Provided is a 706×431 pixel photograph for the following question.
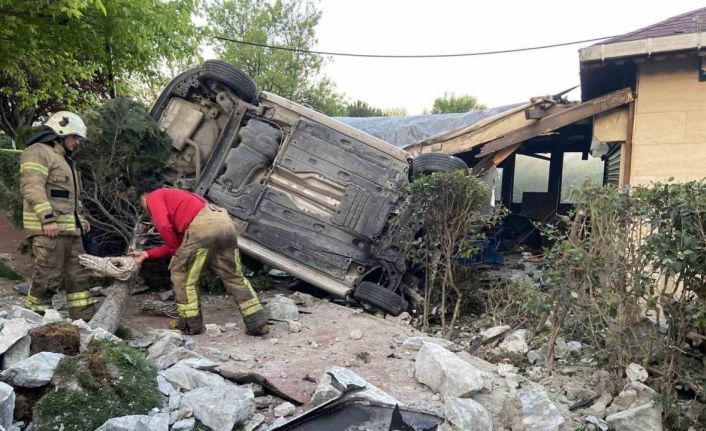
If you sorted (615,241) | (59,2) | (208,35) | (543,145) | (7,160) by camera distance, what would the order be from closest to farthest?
(615,241) → (59,2) → (7,160) → (208,35) → (543,145)

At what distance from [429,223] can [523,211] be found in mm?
7313

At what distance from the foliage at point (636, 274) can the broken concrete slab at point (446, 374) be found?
0.98 meters

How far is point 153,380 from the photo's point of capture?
9.78ft

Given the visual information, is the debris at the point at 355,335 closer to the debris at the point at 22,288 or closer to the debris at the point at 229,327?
the debris at the point at 229,327

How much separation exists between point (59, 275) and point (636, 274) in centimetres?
442

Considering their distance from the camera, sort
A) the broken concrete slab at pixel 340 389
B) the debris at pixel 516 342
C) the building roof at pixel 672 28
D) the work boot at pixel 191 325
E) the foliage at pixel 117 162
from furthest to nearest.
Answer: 1. the building roof at pixel 672 28
2. the foliage at pixel 117 162
3. the debris at pixel 516 342
4. the work boot at pixel 191 325
5. the broken concrete slab at pixel 340 389

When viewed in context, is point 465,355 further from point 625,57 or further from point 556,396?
point 625,57

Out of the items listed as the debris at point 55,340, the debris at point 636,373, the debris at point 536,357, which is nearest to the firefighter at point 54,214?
the debris at point 55,340

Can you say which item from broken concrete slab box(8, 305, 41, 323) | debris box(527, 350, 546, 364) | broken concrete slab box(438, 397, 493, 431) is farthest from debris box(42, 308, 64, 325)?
debris box(527, 350, 546, 364)

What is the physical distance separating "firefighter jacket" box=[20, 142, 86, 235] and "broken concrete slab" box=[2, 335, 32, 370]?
1.44 meters

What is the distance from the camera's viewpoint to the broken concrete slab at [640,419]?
3.00m

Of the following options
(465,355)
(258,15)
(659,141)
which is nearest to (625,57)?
(659,141)

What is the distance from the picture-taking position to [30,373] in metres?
2.70

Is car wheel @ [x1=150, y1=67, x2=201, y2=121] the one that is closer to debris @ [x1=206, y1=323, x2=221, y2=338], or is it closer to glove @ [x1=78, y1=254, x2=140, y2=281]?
glove @ [x1=78, y1=254, x2=140, y2=281]
